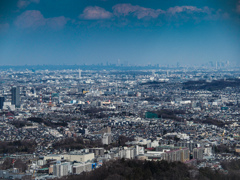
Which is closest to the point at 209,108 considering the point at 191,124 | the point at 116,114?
the point at 116,114

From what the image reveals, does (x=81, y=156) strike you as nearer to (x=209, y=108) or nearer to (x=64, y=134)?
(x=64, y=134)

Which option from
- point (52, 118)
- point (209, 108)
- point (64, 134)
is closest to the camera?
point (64, 134)

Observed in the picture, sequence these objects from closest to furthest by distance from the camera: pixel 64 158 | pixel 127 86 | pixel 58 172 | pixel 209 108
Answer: pixel 58 172, pixel 64 158, pixel 209 108, pixel 127 86

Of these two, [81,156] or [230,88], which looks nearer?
[81,156]

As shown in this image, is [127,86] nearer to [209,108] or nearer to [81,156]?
[209,108]

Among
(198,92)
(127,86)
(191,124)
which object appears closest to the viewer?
(191,124)

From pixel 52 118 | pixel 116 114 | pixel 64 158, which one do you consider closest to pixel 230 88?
pixel 116 114

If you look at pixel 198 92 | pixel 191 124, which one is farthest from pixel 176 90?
pixel 191 124

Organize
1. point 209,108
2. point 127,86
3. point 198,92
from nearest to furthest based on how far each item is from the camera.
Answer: point 209,108 → point 198,92 → point 127,86

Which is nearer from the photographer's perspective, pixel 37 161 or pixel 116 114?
pixel 37 161
